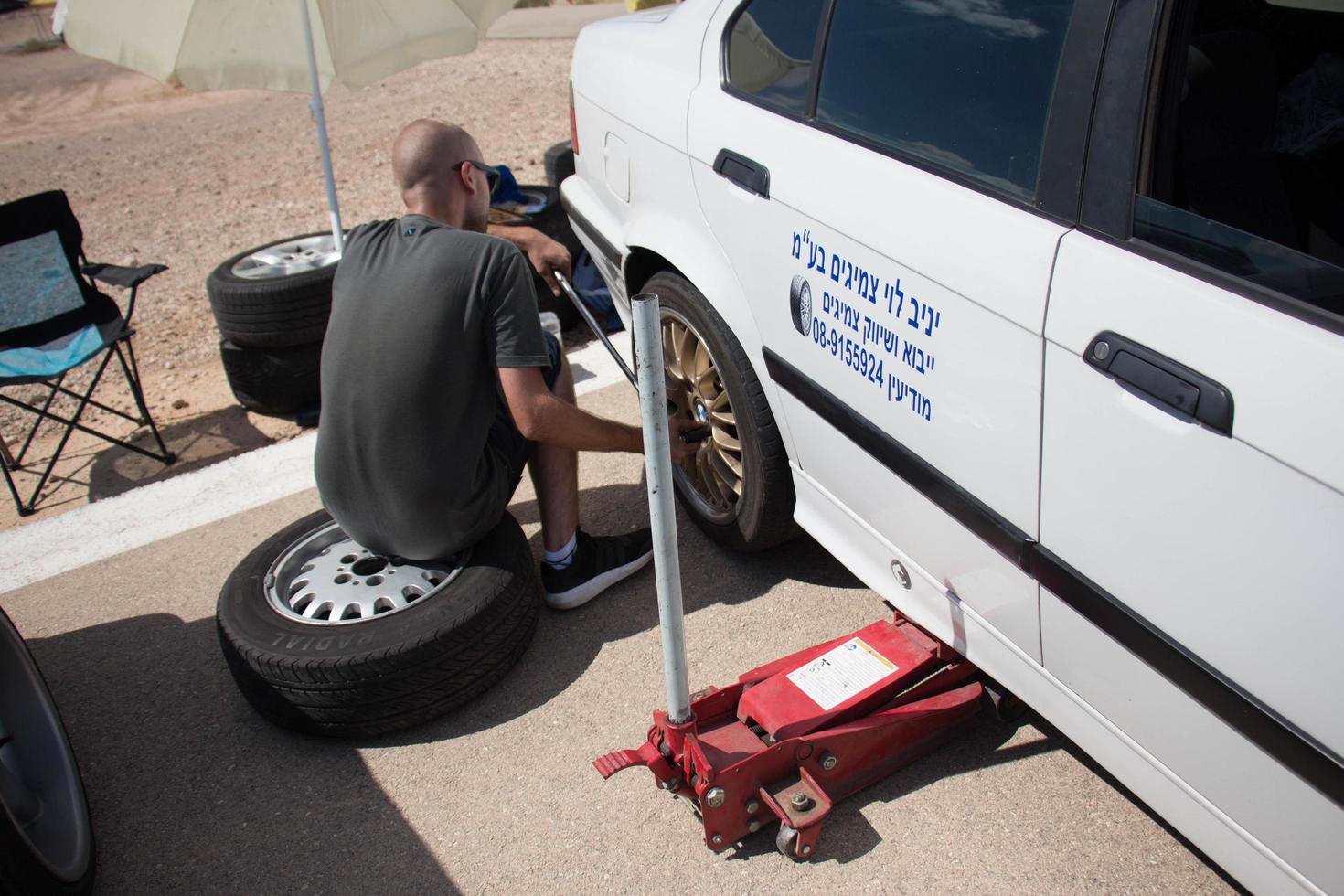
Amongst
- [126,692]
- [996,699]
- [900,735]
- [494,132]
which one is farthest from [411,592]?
[494,132]

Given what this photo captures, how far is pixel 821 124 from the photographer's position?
7.42ft

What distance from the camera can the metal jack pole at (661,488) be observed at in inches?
66.5

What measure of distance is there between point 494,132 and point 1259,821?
26.2ft

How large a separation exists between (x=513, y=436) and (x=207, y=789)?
3.75 ft

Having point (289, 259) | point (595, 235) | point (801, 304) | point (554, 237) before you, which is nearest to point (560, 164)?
point (554, 237)

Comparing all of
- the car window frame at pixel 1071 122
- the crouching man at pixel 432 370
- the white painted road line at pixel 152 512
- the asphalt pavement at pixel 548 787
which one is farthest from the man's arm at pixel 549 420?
the white painted road line at pixel 152 512

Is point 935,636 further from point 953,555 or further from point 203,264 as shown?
point 203,264

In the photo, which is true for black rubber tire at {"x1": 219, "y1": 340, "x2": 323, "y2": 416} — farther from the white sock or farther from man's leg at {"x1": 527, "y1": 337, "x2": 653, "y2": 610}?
the white sock

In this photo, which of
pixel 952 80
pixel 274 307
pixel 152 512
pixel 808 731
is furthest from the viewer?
pixel 274 307

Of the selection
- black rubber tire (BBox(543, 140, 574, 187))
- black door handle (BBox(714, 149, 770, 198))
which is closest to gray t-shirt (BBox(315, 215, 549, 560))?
black door handle (BBox(714, 149, 770, 198))

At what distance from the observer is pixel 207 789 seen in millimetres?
2494

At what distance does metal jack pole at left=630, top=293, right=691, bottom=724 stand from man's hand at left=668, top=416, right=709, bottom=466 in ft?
3.10

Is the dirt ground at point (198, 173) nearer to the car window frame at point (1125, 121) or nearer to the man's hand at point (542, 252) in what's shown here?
the man's hand at point (542, 252)

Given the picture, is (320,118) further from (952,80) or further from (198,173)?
(198,173)
